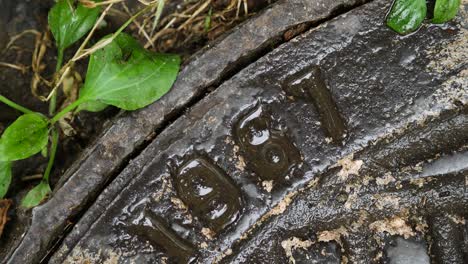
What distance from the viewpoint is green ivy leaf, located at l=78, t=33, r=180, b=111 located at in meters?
1.21

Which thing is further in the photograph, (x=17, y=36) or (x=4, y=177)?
(x=17, y=36)

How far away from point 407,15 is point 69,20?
0.67 metres

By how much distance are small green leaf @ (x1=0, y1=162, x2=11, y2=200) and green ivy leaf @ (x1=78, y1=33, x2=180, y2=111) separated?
8.3 inches

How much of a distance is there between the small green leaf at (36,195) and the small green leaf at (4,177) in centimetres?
5

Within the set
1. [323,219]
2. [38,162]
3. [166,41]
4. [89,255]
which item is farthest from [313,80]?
[38,162]

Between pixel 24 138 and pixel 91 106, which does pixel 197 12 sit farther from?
pixel 24 138

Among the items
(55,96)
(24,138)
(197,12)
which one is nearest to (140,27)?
(197,12)

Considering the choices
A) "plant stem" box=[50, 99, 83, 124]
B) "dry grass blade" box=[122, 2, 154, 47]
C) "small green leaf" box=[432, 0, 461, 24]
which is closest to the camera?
"small green leaf" box=[432, 0, 461, 24]

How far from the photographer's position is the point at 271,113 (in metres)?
1.20

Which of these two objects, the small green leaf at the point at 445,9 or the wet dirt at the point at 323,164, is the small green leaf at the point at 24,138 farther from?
the small green leaf at the point at 445,9

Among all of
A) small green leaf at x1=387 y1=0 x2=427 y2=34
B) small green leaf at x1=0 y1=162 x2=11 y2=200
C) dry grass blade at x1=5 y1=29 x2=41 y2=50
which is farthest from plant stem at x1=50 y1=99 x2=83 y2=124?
small green leaf at x1=387 y1=0 x2=427 y2=34

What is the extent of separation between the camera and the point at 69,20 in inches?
50.6

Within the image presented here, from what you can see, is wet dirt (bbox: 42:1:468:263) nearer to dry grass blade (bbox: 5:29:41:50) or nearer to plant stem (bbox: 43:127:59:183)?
plant stem (bbox: 43:127:59:183)

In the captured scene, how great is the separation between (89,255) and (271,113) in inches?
17.3
